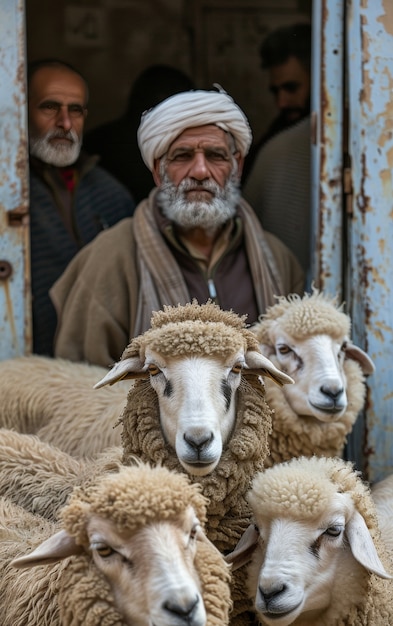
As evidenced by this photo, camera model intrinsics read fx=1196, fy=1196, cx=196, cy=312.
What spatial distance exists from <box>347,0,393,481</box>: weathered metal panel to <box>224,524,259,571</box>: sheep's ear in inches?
74.4

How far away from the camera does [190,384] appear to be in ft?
12.1

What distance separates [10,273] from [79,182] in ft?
3.87

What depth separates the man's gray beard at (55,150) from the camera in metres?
6.41

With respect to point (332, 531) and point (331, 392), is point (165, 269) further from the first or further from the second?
point (332, 531)

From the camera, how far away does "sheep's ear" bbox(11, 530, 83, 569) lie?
9.96ft

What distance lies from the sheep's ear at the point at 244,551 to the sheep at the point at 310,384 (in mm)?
877

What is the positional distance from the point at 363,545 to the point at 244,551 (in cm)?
36

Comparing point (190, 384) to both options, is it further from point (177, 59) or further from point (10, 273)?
point (177, 59)

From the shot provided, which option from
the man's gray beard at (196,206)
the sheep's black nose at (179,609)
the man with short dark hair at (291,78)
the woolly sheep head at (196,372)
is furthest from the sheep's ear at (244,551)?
the man with short dark hair at (291,78)

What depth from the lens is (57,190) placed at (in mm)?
6363

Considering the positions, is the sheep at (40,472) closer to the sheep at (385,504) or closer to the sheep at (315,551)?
the sheep at (315,551)

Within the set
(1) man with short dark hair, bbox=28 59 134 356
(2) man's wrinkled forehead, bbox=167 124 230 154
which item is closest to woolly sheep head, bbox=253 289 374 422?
(2) man's wrinkled forehead, bbox=167 124 230 154

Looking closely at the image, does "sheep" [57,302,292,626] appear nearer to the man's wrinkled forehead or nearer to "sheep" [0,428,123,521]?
"sheep" [0,428,123,521]

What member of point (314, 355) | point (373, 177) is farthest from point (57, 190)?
point (314, 355)
